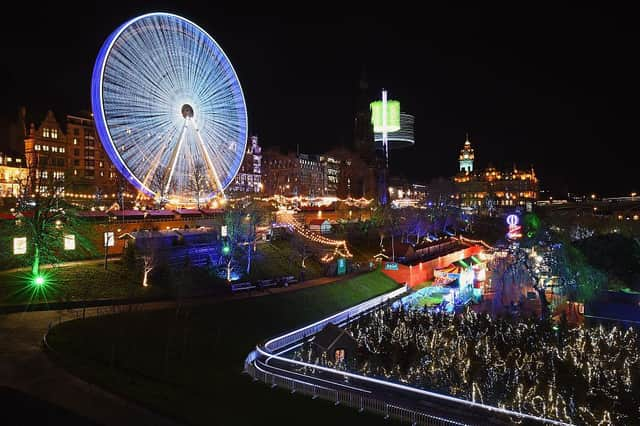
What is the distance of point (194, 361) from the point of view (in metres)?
17.2

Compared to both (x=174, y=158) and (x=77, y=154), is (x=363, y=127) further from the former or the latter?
(x=174, y=158)

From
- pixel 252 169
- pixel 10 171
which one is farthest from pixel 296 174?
pixel 10 171

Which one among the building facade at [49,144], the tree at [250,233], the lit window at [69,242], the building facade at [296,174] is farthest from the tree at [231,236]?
the building facade at [296,174]

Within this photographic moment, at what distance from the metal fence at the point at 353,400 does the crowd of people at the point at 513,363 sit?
306 centimetres

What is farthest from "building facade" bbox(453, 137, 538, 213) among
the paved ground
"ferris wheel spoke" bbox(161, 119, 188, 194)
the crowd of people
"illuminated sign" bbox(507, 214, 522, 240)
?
the paved ground

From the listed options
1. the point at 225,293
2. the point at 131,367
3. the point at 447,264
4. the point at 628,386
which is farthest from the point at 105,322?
the point at 447,264

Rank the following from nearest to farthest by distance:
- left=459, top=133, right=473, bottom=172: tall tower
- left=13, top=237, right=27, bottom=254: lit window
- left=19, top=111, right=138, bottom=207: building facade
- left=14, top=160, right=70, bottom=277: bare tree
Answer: left=13, top=237, right=27, bottom=254: lit window < left=14, top=160, right=70, bottom=277: bare tree < left=19, top=111, right=138, bottom=207: building facade < left=459, top=133, right=473, bottom=172: tall tower

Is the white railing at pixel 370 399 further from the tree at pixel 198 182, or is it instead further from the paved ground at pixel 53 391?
the tree at pixel 198 182

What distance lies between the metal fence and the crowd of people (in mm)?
3058

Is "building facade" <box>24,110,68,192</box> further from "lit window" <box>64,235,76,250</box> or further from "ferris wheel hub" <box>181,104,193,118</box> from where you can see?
"lit window" <box>64,235,76,250</box>

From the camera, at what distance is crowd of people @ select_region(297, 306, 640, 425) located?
48.0 ft

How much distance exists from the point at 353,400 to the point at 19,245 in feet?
63.2

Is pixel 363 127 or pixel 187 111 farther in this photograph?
pixel 363 127

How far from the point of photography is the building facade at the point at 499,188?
133m
